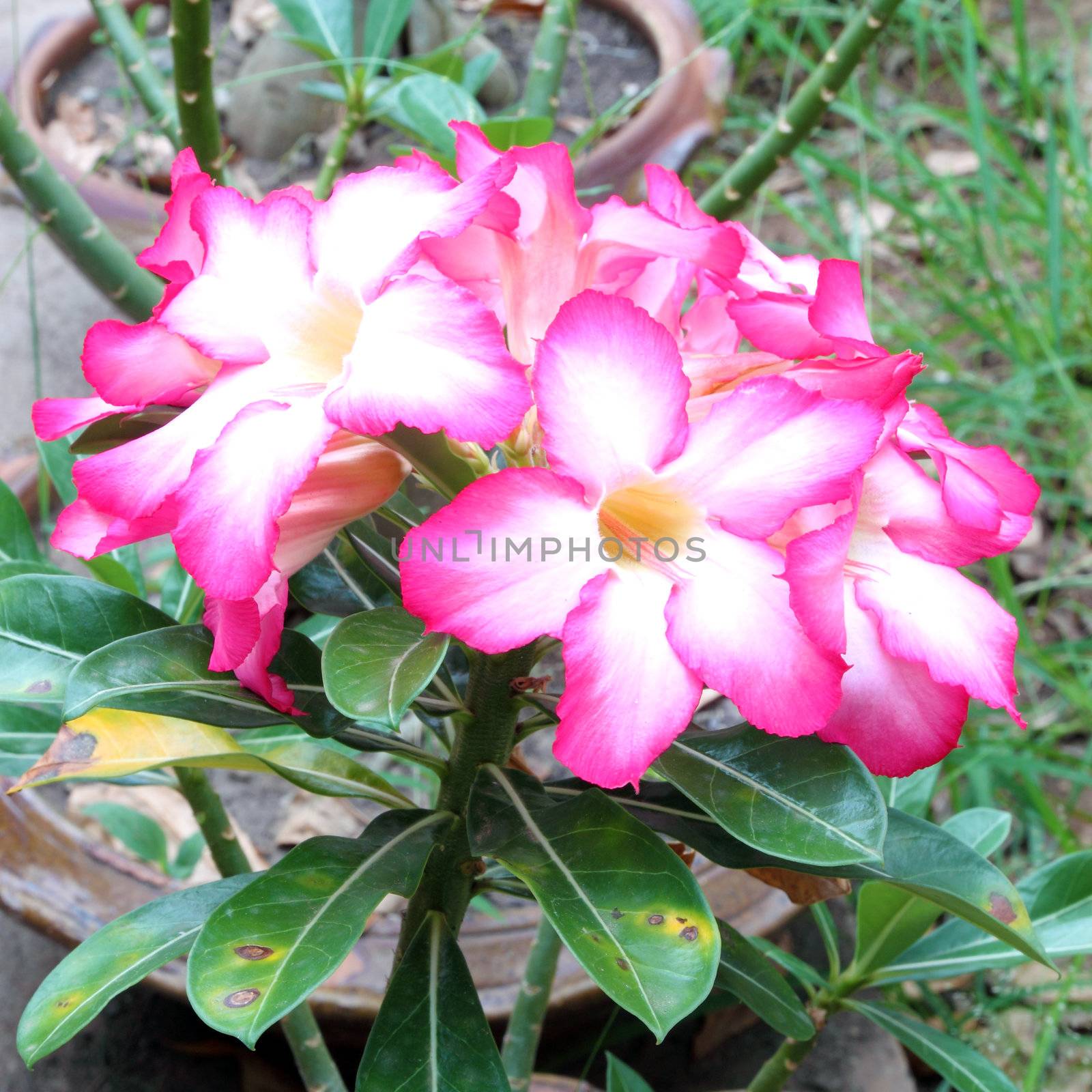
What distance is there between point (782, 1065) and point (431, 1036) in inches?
11.0

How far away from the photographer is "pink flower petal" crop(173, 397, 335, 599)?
356mm

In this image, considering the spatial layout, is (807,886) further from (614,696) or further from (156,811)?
(156,811)

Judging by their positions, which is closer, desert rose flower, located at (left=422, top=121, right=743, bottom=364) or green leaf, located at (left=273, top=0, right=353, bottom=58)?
desert rose flower, located at (left=422, top=121, right=743, bottom=364)

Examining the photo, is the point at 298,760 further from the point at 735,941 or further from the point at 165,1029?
the point at 165,1029

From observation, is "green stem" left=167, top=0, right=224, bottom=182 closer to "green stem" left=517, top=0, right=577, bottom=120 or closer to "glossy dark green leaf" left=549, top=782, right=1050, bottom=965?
"green stem" left=517, top=0, right=577, bottom=120

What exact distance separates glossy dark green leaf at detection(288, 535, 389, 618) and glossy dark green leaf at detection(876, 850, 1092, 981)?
405 millimetres

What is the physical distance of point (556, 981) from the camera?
3.05 ft

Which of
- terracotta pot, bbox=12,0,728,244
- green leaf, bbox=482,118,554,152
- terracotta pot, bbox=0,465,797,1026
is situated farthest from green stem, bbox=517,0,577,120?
terracotta pot, bbox=0,465,797,1026

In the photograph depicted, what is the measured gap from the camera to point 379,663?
1.40ft

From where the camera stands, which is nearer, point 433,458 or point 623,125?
point 433,458

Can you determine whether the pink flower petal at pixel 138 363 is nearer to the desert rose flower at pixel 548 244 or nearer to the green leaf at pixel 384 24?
the desert rose flower at pixel 548 244

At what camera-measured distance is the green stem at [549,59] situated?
116cm

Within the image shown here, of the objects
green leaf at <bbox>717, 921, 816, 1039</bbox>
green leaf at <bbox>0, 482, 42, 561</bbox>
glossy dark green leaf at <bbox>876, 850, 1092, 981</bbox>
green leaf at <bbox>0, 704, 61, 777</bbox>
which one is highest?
green leaf at <bbox>0, 482, 42, 561</bbox>

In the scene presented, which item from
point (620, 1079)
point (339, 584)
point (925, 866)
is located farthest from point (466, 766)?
point (620, 1079)
